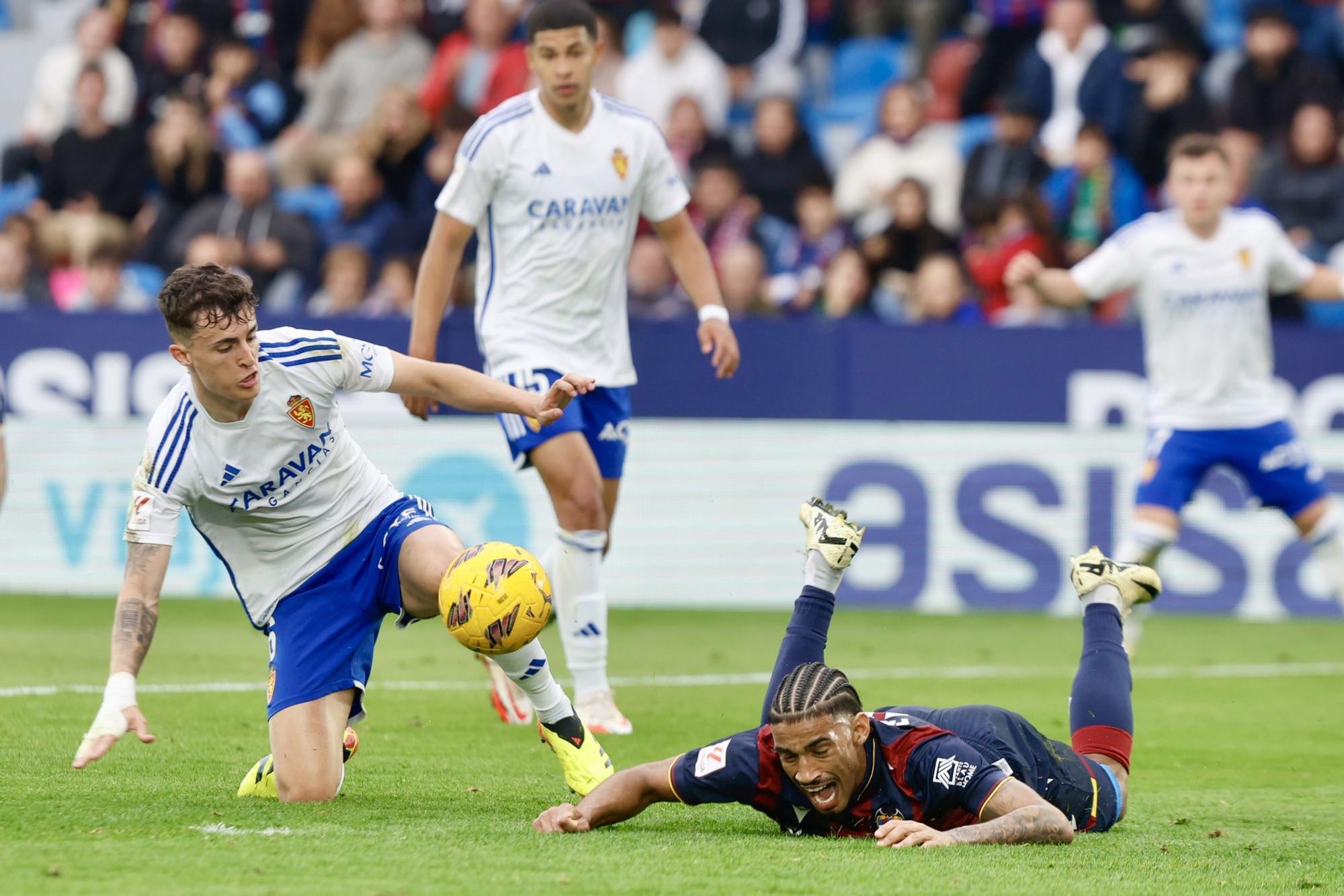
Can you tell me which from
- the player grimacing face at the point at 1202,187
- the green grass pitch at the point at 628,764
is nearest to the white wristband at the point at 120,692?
the green grass pitch at the point at 628,764

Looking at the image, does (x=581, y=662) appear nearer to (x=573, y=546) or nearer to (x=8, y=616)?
(x=573, y=546)

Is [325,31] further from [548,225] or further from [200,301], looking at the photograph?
[200,301]

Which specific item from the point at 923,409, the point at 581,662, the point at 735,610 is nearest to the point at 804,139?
the point at 923,409

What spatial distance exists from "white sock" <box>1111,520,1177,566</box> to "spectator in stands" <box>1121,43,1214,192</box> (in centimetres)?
617

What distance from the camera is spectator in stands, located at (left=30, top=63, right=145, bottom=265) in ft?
53.9

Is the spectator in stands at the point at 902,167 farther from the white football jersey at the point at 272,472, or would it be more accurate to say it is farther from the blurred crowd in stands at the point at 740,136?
the white football jersey at the point at 272,472

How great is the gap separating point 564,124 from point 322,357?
2.40m

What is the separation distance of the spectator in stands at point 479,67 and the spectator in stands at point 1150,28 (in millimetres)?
5103

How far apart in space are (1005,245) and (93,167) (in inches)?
321

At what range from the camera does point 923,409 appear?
12.7 meters

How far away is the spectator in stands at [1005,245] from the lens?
1388 cm

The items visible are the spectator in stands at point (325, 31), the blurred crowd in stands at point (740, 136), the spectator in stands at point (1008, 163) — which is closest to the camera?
the blurred crowd in stands at point (740, 136)

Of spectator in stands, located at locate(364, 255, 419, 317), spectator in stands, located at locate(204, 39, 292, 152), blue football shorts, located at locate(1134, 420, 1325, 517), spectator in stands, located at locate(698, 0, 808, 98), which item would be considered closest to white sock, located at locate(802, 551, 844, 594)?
blue football shorts, located at locate(1134, 420, 1325, 517)

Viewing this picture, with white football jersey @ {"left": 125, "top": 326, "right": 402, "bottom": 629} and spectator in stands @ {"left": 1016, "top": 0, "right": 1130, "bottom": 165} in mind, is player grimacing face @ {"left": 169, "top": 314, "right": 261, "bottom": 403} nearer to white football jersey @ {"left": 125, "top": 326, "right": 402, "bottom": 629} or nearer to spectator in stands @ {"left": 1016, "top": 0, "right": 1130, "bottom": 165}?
white football jersey @ {"left": 125, "top": 326, "right": 402, "bottom": 629}
